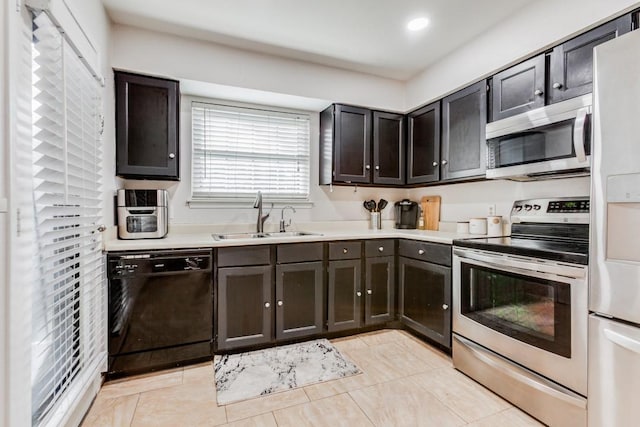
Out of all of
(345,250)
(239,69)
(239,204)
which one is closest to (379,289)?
(345,250)

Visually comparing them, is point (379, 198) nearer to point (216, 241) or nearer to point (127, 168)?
point (216, 241)

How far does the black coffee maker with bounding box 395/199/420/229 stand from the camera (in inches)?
134

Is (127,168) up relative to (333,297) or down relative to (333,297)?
up

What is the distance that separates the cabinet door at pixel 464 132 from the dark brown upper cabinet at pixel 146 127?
2337 millimetres

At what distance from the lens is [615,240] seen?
4.39 ft

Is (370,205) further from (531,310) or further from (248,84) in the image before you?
(531,310)

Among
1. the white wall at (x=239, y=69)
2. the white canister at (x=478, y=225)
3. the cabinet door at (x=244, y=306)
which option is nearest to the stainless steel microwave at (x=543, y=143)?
the white canister at (x=478, y=225)

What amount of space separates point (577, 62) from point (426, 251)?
1.55 metres

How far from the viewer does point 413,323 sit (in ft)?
8.86

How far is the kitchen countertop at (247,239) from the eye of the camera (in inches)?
83.8

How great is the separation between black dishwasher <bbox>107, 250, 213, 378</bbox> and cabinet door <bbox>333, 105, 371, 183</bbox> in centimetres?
153

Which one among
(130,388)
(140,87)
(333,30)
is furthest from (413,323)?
(140,87)

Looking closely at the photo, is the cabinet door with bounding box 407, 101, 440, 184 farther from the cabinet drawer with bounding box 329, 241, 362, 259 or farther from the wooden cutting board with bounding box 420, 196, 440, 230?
the cabinet drawer with bounding box 329, 241, 362, 259

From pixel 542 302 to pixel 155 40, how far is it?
320cm
